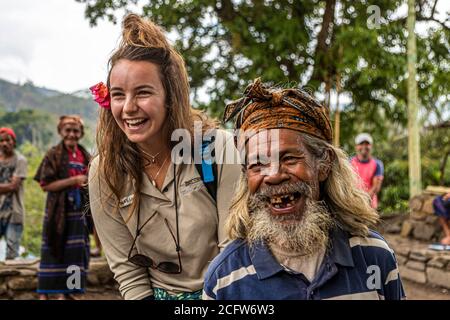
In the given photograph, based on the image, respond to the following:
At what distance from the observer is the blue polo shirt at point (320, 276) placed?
60.5 inches

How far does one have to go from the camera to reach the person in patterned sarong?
4.98m

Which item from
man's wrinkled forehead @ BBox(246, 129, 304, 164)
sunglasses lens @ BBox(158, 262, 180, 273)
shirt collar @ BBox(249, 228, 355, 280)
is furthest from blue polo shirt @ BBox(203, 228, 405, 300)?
sunglasses lens @ BBox(158, 262, 180, 273)

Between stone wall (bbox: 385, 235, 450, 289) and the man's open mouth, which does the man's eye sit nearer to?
the man's open mouth

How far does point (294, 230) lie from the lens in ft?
5.51

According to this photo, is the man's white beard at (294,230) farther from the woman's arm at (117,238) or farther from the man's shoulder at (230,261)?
the woman's arm at (117,238)

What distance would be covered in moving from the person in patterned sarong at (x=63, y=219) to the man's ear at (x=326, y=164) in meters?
3.59

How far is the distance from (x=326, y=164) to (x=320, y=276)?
0.40 m

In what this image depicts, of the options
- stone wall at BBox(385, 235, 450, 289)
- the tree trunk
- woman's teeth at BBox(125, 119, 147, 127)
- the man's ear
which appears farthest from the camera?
the tree trunk

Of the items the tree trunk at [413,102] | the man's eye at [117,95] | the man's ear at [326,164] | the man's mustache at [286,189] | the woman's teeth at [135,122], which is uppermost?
the tree trunk at [413,102]

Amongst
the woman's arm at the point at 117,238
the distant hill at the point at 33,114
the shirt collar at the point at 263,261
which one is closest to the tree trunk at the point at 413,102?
the woman's arm at the point at 117,238

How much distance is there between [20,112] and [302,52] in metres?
12.4

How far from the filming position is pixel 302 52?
922 centimetres
